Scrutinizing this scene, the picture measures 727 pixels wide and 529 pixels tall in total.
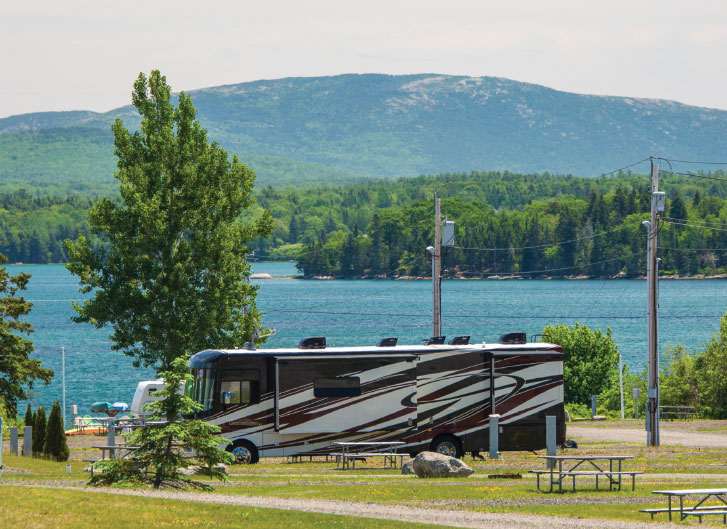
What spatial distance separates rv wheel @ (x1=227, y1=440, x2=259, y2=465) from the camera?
28.0 m

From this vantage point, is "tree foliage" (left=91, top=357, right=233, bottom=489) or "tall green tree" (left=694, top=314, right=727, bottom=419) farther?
"tall green tree" (left=694, top=314, right=727, bottom=419)

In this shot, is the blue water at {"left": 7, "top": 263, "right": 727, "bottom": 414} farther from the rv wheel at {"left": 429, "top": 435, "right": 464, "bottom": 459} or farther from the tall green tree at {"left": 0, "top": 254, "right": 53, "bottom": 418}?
the rv wheel at {"left": 429, "top": 435, "right": 464, "bottom": 459}

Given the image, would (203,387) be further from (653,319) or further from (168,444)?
(653,319)

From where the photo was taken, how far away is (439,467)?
24.1 m

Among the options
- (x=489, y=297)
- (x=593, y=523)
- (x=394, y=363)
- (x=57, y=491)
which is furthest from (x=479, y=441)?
(x=489, y=297)

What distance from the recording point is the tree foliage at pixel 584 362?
71375 millimetres

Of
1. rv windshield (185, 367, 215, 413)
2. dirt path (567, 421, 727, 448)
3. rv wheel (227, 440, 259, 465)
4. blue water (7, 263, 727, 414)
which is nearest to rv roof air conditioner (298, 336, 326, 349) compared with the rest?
rv windshield (185, 367, 215, 413)

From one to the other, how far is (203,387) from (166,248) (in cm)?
961

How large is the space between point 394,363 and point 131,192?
1256 centimetres

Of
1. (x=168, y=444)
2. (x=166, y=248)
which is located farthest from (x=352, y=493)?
(x=166, y=248)

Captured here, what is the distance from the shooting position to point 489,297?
19962 cm

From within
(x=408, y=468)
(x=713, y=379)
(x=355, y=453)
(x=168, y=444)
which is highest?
(x=168, y=444)

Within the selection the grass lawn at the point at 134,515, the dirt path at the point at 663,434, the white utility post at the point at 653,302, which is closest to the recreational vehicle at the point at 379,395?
the white utility post at the point at 653,302

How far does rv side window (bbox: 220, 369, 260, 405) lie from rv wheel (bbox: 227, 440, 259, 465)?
3.70ft
